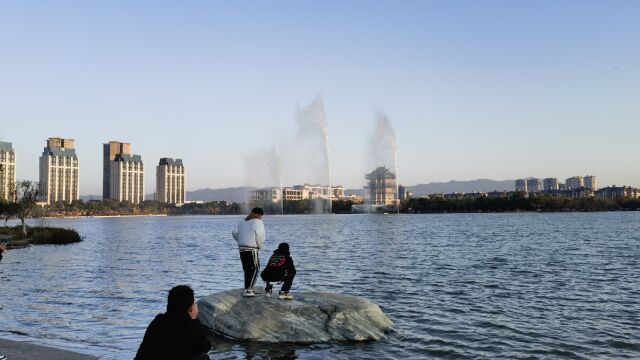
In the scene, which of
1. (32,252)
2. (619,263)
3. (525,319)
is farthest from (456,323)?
(32,252)

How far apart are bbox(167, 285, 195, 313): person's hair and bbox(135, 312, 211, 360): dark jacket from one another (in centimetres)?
6

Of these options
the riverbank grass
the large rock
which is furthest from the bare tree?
the large rock

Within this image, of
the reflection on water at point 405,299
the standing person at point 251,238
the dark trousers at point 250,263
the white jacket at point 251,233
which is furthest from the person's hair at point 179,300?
the dark trousers at point 250,263

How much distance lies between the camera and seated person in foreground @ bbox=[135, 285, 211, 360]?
6398 mm

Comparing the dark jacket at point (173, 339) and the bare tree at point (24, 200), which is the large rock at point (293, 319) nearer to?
the dark jacket at point (173, 339)

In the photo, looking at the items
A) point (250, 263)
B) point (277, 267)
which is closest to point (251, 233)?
point (250, 263)

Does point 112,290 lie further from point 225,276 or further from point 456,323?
point 456,323

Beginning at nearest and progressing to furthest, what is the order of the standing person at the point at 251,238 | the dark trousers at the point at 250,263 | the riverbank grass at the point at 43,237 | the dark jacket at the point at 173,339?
the dark jacket at the point at 173,339, the standing person at the point at 251,238, the dark trousers at the point at 250,263, the riverbank grass at the point at 43,237

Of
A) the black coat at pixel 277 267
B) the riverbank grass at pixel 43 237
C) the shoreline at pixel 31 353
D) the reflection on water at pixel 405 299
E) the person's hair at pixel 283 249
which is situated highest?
the person's hair at pixel 283 249

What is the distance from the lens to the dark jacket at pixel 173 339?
6.39 meters

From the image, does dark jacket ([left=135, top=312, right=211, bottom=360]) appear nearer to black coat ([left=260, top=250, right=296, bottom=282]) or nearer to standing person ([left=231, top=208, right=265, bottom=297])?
standing person ([left=231, top=208, right=265, bottom=297])

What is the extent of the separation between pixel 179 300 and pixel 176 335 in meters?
0.39

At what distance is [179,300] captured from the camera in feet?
21.3

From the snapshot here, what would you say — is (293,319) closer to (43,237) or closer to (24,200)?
(43,237)
